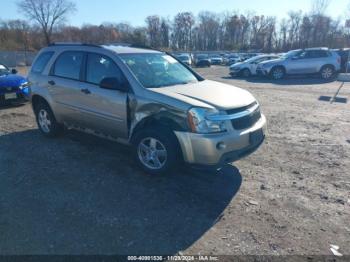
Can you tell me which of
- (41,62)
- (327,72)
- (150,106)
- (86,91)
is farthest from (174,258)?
(327,72)

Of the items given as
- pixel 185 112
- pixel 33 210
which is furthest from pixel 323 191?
pixel 33 210

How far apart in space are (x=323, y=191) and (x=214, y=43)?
97561 millimetres

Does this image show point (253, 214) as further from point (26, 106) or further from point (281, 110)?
point (26, 106)

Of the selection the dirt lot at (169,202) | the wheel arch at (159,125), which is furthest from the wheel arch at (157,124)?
the dirt lot at (169,202)

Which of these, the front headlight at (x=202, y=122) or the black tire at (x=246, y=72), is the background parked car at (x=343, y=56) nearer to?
the black tire at (x=246, y=72)

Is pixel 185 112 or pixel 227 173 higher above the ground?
pixel 185 112

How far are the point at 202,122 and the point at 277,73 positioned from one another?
16.1 metres

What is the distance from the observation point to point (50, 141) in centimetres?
605

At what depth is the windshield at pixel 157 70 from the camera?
181 inches

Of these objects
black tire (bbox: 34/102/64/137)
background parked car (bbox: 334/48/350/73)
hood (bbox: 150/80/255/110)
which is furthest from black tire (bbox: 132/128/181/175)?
background parked car (bbox: 334/48/350/73)

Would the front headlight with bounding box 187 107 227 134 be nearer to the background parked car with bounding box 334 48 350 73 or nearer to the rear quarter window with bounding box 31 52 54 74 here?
the rear quarter window with bounding box 31 52 54 74

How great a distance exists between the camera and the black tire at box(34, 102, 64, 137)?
604cm

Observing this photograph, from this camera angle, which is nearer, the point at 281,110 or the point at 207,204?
the point at 207,204

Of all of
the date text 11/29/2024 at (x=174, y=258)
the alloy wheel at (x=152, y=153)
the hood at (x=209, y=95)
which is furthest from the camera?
the alloy wheel at (x=152, y=153)
